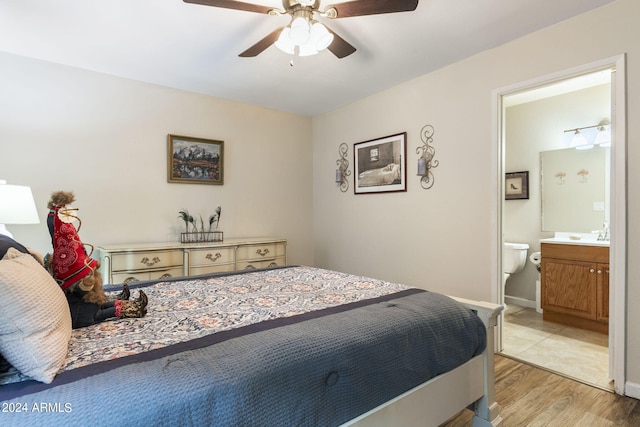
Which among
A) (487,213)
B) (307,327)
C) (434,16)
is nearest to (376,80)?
(434,16)

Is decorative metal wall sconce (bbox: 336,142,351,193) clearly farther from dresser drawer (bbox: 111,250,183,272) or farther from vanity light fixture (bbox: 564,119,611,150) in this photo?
vanity light fixture (bbox: 564,119,611,150)

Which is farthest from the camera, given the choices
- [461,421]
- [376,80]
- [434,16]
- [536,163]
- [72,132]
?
[536,163]

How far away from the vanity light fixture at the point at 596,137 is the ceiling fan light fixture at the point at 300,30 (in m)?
3.41

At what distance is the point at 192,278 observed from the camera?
2.23m

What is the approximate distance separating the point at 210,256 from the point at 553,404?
2.93m

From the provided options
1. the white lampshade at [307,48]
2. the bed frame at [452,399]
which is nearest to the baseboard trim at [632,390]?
the bed frame at [452,399]

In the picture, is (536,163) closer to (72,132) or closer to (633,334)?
(633,334)

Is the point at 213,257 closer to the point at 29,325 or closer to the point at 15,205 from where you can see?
the point at 15,205

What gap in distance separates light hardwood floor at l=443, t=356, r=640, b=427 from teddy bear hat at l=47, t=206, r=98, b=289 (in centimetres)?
198

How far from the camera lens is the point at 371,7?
1756 millimetres

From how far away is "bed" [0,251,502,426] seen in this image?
0.84 metres

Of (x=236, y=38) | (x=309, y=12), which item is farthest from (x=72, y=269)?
(x=236, y=38)

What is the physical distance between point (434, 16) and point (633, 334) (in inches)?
94.8

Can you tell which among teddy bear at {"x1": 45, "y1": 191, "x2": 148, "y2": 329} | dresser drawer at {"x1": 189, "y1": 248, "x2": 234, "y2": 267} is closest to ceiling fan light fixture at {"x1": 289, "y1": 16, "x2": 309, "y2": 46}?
teddy bear at {"x1": 45, "y1": 191, "x2": 148, "y2": 329}
